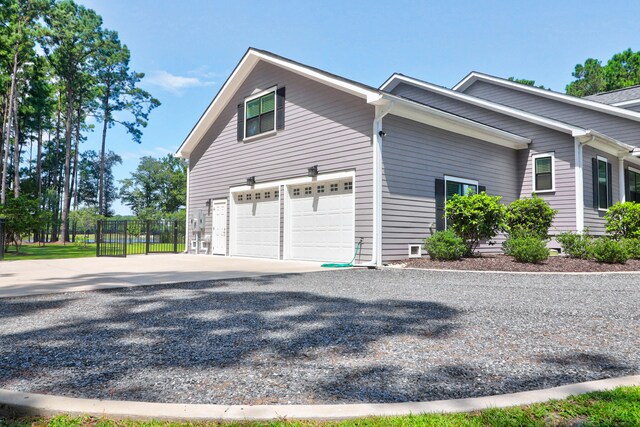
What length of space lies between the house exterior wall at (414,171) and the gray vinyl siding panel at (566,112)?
597 cm

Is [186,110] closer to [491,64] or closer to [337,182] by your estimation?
[491,64]

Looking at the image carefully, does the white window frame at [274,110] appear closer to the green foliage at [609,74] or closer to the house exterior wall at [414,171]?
the house exterior wall at [414,171]

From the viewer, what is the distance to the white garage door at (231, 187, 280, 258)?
11812 millimetres

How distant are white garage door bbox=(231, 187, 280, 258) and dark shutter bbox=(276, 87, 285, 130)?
197cm

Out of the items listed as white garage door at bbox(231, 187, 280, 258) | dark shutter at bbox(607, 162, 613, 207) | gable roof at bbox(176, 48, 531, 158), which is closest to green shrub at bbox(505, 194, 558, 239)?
gable roof at bbox(176, 48, 531, 158)

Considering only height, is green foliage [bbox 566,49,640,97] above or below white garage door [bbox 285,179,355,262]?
above

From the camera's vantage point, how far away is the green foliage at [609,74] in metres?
35.6

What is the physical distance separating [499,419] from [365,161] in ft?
26.2

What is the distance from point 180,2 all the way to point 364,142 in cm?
741

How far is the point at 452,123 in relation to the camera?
10812 millimetres

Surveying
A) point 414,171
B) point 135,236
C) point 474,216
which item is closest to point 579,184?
point 474,216

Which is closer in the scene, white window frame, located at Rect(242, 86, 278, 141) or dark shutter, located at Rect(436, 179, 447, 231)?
dark shutter, located at Rect(436, 179, 447, 231)

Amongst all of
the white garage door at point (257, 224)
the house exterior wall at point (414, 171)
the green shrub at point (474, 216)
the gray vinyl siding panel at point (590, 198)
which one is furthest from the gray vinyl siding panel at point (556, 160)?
the white garage door at point (257, 224)

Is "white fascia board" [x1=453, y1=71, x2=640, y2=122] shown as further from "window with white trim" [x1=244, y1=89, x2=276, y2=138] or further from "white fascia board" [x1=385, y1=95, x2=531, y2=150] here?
"window with white trim" [x1=244, y1=89, x2=276, y2=138]
